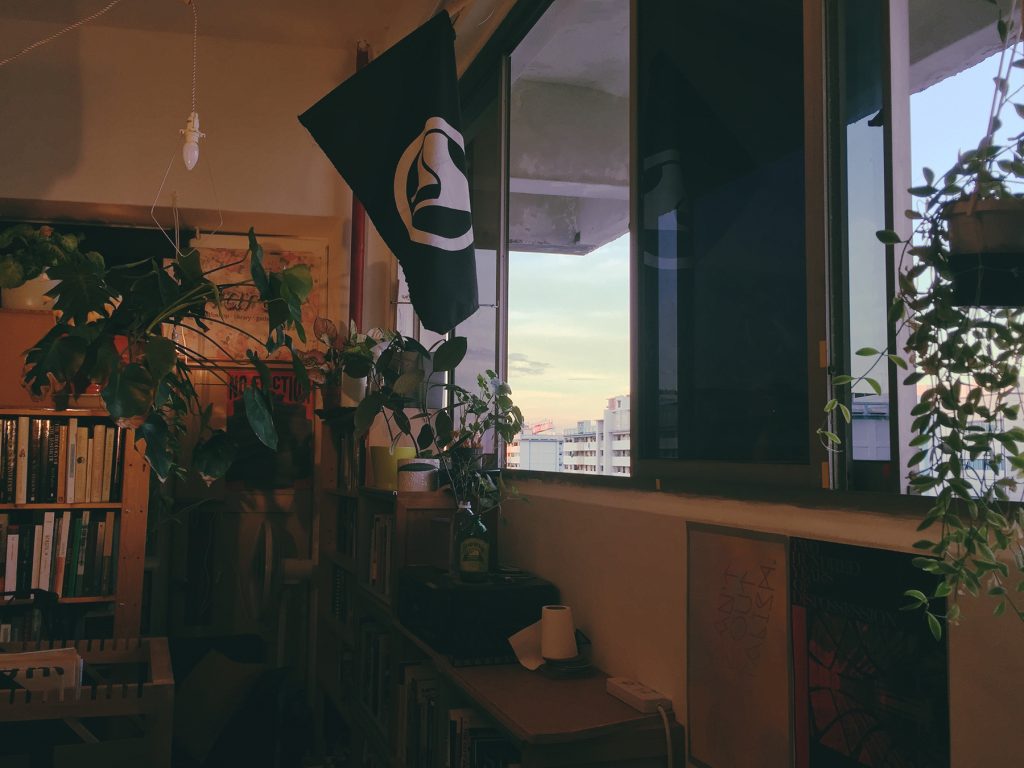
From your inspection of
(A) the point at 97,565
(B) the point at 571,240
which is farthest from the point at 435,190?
(A) the point at 97,565

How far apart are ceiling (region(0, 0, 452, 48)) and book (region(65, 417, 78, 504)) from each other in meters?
2.20

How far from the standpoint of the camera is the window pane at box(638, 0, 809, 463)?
1687 millimetres

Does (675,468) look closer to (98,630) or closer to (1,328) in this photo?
(98,630)

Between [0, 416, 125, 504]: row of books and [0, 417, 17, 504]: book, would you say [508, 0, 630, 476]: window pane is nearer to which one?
[0, 416, 125, 504]: row of books

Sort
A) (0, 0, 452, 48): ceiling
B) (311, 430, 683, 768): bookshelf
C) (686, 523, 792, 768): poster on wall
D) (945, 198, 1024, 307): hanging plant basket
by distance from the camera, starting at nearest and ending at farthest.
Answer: (945, 198, 1024, 307): hanging plant basket → (686, 523, 792, 768): poster on wall → (311, 430, 683, 768): bookshelf → (0, 0, 452, 48): ceiling

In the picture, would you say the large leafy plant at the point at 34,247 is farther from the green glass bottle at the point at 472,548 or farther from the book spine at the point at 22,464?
the green glass bottle at the point at 472,548

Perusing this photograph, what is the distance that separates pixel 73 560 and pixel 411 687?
2.18m

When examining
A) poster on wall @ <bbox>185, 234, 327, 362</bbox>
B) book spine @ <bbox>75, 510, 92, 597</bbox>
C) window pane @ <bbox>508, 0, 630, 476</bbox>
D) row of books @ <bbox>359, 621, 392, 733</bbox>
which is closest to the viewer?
window pane @ <bbox>508, 0, 630, 476</bbox>

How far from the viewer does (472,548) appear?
2623 millimetres

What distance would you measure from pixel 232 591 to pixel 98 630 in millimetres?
926

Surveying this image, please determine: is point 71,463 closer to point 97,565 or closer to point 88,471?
point 88,471

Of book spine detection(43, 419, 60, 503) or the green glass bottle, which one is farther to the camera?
book spine detection(43, 419, 60, 503)

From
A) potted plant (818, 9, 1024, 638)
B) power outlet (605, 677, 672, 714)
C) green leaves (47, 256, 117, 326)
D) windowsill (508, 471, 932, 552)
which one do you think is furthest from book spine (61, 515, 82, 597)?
potted plant (818, 9, 1024, 638)

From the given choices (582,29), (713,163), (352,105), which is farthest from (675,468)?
(582,29)
